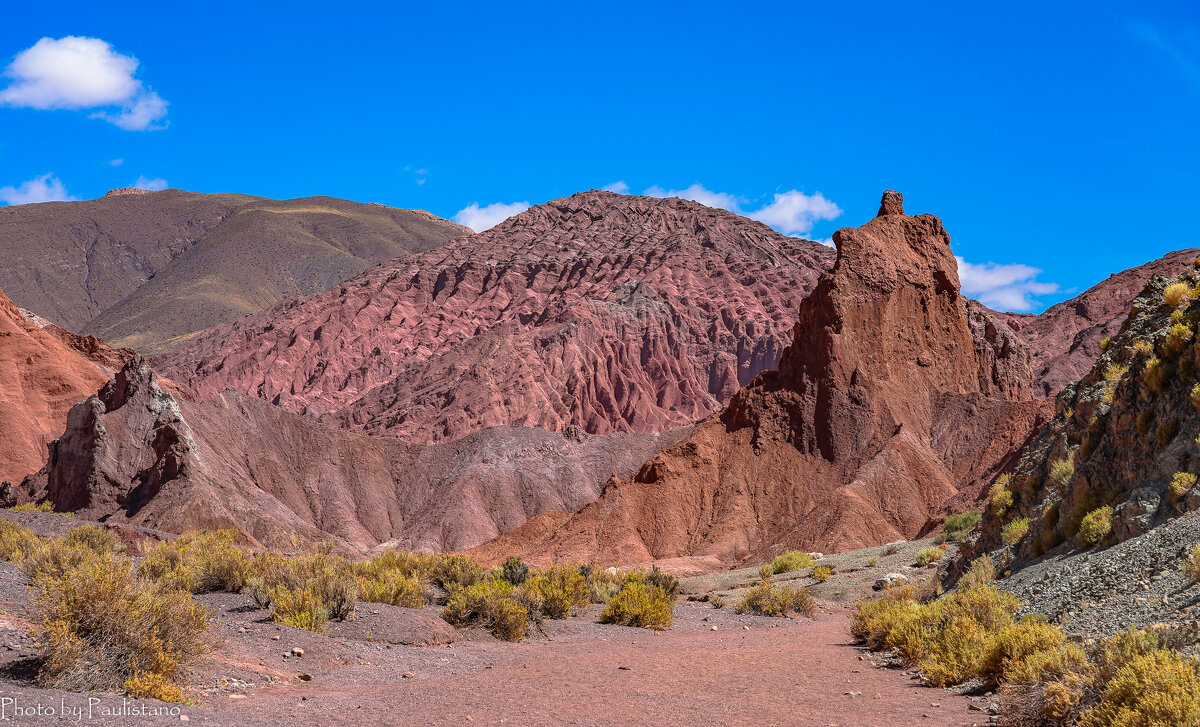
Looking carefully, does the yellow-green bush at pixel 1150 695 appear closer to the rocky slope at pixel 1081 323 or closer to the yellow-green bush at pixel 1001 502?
the yellow-green bush at pixel 1001 502

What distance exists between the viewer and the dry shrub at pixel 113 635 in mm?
9617

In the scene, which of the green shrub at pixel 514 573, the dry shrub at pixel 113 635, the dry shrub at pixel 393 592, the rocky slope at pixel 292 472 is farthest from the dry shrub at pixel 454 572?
the rocky slope at pixel 292 472

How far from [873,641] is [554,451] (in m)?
69.7

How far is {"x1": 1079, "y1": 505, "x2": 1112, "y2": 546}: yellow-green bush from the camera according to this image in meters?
15.2

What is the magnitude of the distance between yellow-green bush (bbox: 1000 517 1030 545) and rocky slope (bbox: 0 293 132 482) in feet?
215

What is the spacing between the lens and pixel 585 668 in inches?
568

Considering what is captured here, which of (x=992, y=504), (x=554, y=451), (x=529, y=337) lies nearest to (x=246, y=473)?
(x=554, y=451)

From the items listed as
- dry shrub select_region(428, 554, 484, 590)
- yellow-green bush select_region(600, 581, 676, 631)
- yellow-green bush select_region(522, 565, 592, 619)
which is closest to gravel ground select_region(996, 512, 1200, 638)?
yellow-green bush select_region(600, 581, 676, 631)

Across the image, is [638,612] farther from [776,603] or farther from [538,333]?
[538,333]

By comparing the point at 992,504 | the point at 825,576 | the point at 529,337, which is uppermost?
the point at 529,337

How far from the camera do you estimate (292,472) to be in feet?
259

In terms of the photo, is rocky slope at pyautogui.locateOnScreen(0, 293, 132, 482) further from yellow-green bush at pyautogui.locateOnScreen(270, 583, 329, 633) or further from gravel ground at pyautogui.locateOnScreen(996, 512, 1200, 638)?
gravel ground at pyautogui.locateOnScreen(996, 512, 1200, 638)

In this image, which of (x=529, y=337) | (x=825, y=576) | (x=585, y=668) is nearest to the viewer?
(x=585, y=668)

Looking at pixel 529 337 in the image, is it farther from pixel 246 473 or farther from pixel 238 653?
pixel 238 653
